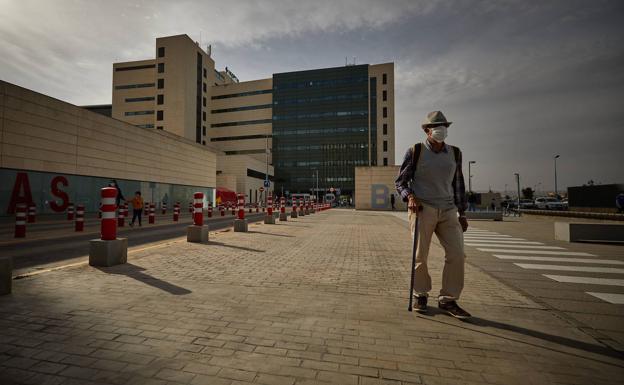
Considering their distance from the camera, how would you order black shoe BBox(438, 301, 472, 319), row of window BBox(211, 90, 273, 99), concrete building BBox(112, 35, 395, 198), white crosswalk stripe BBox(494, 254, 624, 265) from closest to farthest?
black shoe BBox(438, 301, 472, 319) → white crosswalk stripe BBox(494, 254, 624, 265) → concrete building BBox(112, 35, 395, 198) → row of window BBox(211, 90, 273, 99)

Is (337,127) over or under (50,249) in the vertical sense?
over

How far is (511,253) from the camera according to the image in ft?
23.6

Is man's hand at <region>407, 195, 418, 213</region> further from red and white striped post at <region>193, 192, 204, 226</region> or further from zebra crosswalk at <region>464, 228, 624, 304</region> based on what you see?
red and white striped post at <region>193, 192, 204, 226</region>

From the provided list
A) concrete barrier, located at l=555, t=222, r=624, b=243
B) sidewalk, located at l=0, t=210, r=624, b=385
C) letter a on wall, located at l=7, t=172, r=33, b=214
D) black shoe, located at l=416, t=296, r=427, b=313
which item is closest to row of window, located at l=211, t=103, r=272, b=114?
letter a on wall, located at l=7, t=172, r=33, b=214

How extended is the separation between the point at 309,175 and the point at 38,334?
76.6 meters

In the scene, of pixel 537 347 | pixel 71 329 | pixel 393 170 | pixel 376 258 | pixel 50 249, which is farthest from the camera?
pixel 393 170

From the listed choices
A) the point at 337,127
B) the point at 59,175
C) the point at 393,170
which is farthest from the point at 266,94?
the point at 59,175

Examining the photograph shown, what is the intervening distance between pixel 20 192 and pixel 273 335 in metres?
20.1

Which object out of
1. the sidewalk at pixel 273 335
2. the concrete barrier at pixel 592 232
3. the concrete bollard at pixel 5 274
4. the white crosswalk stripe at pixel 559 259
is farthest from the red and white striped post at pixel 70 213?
the concrete barrier at pixel 592 232

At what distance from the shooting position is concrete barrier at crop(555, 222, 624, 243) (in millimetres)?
8820

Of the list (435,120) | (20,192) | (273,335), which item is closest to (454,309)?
(273,335)

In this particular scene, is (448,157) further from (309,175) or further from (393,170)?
(309,175)

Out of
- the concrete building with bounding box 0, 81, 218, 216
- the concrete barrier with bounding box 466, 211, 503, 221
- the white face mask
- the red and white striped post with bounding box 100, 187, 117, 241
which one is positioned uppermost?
the concrete building with bounding box 0, 81, 218, 216

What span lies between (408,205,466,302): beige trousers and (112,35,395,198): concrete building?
67791 millimetres
